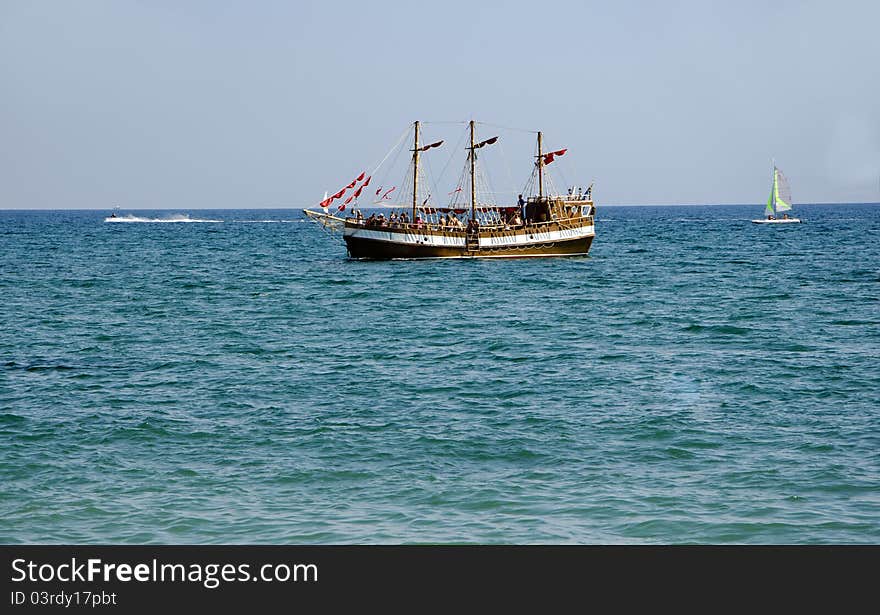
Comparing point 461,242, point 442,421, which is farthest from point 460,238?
point 442,421

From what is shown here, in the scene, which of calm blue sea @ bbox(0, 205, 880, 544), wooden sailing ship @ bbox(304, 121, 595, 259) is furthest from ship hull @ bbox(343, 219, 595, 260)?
calm blue sea @ bbox(0, 205, 880, 544)

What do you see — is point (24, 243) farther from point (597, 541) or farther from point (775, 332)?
point (597, 541)

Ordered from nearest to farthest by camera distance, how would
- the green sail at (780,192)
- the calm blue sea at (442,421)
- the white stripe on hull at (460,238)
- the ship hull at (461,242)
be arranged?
the calm blue sea at (442,421)
the white stripe on hull at (460,238)
the ship hull at (461,242)
the green sail at (780,192)

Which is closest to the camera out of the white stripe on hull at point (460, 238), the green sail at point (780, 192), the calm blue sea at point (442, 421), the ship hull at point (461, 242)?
the calm blue sea at point (442, 421)

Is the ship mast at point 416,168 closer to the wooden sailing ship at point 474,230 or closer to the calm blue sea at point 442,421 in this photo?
the wooden sailing ship at point 474,230

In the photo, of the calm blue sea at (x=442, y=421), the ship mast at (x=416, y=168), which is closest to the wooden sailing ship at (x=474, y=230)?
the ship mast at (x=416, y=168)

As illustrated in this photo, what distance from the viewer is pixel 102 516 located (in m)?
17.5

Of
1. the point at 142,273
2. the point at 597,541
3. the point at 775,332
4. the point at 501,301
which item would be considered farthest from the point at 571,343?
the point at 142,273

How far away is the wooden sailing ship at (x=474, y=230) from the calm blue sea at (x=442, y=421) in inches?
1492

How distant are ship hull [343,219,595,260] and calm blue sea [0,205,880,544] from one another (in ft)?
124

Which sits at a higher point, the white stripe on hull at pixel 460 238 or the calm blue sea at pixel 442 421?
the white stripe on hull at pixel 460 238

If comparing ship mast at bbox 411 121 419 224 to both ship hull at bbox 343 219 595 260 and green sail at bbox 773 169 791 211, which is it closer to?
ship hull at bbox 343 219 595 260

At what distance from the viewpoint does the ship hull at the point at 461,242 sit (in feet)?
307

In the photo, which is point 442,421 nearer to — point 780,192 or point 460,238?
point 460,238
